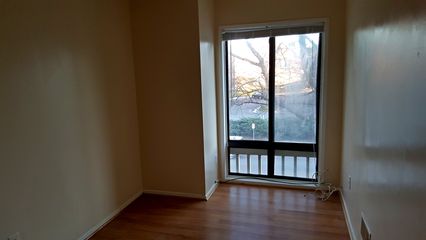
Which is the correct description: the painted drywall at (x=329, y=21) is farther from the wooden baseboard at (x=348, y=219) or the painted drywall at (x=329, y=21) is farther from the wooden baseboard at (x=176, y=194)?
the wooden baseboard at (x=176, y=194)

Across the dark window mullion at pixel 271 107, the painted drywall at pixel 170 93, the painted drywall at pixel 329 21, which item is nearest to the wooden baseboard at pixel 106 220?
the painted drywall at pixel 170 93

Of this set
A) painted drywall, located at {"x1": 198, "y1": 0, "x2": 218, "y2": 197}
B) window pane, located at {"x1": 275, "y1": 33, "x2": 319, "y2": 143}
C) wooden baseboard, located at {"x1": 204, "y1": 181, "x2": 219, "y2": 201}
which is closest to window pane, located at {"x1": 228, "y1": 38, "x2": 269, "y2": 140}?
window pane, located at {"x1": 275, "y1": 33, "x2": 319, "y2": 143}

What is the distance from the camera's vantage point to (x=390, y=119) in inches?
55.6

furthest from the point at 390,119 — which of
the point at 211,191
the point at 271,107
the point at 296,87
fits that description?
the point at 211,191

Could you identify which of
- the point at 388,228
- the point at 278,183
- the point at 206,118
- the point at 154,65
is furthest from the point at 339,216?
the point at 154,65

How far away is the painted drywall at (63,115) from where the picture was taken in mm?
1851

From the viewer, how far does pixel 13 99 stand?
6.06 feet

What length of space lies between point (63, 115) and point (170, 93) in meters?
1.19

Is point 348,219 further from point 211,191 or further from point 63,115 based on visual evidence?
point 63,115

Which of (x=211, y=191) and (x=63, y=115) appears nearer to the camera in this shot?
(x=63, y=115)

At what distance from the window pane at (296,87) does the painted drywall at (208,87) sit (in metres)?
0.77

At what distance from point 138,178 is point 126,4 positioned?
195cm

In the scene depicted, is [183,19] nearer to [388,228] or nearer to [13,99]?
[13,99]

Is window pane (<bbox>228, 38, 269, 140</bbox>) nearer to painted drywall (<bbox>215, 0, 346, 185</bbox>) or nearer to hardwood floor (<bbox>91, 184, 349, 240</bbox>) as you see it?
painted drywall (<bbox>215, 0, 346, 185</bbox>)
